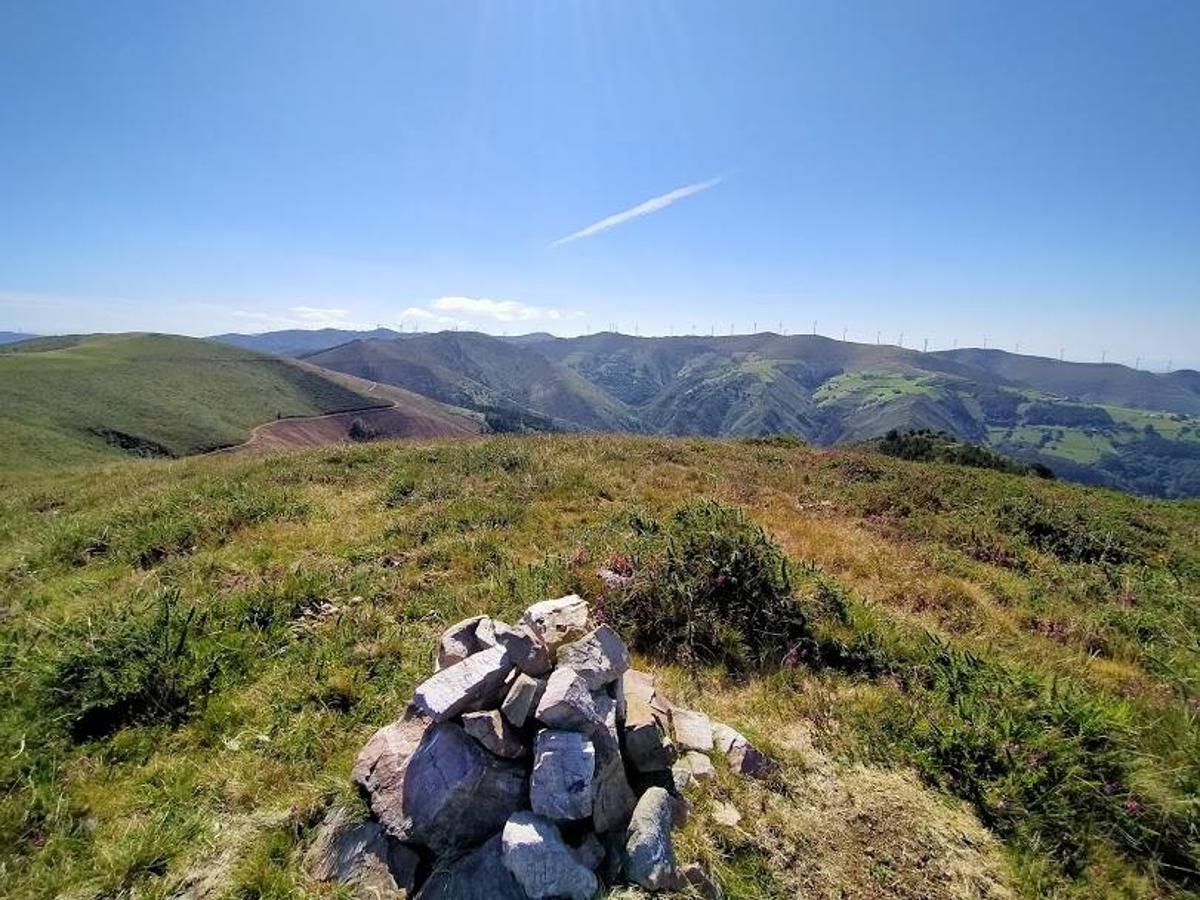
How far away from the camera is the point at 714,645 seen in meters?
7.51

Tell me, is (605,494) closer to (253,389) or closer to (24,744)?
(24,744)

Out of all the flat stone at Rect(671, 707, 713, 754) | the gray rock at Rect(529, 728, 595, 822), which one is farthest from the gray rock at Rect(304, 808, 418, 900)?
the flat stone at Rect(671, 707, 713, 754)

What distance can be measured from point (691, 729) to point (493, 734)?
6.76 feet

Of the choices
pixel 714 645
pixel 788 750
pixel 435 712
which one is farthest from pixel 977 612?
pixel 435 712

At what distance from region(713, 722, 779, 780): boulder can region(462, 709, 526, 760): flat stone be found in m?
2.00

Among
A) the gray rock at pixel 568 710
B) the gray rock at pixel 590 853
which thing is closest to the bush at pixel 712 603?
the gray rock at pixel 568 710

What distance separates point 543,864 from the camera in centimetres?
395

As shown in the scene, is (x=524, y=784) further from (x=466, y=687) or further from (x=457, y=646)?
(x=457, y=646)

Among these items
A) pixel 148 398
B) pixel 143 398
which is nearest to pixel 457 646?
pixel 143 398

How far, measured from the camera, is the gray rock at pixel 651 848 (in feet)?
13.0

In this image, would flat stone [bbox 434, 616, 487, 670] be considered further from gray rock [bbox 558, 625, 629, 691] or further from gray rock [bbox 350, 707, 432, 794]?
gray rock [bbox 558, 625, 629, 691]

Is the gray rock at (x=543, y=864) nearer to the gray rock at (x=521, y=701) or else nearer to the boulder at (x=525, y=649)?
the gray rock at (x=521, y=701)

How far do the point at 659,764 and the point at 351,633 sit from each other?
15.4 feet

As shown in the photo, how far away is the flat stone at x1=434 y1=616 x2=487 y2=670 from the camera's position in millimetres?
5633
